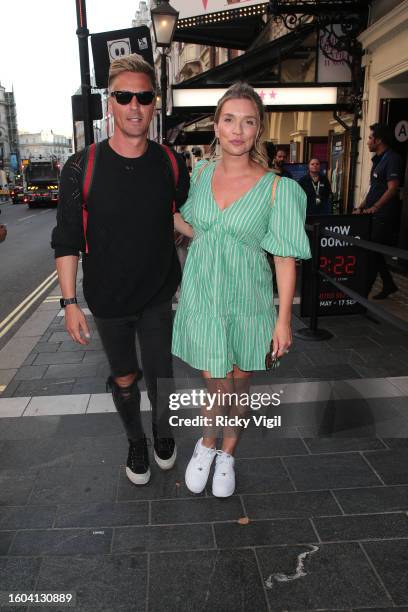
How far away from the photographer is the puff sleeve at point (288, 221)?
7.32ft

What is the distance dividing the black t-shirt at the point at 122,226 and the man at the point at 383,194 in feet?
14.1

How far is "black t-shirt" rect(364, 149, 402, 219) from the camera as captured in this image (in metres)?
6.33

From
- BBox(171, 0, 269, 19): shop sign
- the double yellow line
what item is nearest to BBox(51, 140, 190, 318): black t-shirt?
the double yellow line

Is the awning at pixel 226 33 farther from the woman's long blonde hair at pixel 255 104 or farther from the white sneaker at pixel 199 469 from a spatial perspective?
the white sneaker at pixel 199 469

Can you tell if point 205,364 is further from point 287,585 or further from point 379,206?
point 379,206

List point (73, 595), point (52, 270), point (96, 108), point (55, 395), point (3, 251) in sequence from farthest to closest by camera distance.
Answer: point (3, 251), point (52, 270), point (96, 108), point (55, 395), point (73, 595)

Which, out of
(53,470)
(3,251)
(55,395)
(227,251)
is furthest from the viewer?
(3,251)

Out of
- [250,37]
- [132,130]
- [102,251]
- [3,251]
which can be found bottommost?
[3,251]


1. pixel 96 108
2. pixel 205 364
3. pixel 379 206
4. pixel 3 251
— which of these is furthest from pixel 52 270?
pixel 205 364

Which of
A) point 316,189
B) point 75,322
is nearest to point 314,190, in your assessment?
point 316,189

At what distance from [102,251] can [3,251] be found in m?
12.2

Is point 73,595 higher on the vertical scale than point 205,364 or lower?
lower

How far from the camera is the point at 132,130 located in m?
2.37

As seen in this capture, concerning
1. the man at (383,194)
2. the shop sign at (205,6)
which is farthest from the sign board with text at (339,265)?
the shop sign at (205,6)
